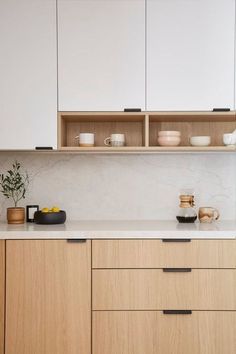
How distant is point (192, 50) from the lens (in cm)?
252

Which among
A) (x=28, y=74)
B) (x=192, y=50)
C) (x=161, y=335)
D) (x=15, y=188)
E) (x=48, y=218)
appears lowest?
(x=161, y=335)

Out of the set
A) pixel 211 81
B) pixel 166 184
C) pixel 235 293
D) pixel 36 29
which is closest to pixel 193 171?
pixel 166 184

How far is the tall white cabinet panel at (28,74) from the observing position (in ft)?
8.24

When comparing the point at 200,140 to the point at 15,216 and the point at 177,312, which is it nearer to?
the point at 177,312

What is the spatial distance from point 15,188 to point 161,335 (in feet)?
4.61

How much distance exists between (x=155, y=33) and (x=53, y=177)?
1238mm

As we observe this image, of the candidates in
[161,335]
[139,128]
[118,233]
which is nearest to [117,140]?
[139,128]

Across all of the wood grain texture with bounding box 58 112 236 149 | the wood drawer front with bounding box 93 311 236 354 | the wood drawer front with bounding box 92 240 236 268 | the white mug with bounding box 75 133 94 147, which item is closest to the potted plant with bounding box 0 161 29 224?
the wood grain texture with bounding box 58 112 236 149

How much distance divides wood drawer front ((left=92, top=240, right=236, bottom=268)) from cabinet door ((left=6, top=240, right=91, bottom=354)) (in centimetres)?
15

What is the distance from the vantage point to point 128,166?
292 centimetres

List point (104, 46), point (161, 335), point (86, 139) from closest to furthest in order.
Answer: point (161, 335) → point (104, 46) → point (86, 139)

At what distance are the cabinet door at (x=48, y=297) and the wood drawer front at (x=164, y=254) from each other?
0.15 meters

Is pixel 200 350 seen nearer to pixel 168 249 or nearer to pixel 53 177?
pixel 168 249

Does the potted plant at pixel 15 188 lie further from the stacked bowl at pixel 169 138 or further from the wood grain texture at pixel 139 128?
the stacked bowl at pixel 169 138
